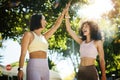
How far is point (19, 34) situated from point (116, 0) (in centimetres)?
475

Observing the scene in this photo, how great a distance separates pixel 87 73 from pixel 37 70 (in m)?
0.79

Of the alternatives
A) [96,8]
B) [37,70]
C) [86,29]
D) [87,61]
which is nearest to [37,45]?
[37,70]

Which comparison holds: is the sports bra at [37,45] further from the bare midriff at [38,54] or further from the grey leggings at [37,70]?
the grey leggings at [37,70]

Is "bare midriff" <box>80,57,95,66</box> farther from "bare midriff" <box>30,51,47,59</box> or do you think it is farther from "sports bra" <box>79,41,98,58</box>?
"bare midriff" <box>30,51,47,59</box>

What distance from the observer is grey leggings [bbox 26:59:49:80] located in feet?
15.3

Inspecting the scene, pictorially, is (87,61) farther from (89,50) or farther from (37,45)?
(37,45)

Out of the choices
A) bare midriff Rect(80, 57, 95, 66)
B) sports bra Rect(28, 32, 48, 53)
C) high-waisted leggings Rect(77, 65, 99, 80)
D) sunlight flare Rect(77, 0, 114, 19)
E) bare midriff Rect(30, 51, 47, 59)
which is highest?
sunlight flare Rect(77, 0, 114, 19)

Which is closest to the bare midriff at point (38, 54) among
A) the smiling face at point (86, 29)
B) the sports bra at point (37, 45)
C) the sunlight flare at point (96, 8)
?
the sports bra at point (37, 45)

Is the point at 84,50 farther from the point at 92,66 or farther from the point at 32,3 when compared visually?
the point at 32,3

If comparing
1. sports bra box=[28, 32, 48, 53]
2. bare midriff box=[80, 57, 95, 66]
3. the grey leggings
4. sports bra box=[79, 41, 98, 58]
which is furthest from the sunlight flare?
the grey leggings

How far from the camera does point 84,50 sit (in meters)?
5.18

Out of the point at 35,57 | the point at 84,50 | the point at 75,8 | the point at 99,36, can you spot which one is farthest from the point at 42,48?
the point at 75,8

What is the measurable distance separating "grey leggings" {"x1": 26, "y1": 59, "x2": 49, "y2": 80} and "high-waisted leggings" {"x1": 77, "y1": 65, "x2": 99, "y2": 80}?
53 centimetres

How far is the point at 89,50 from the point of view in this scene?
16.9ft
